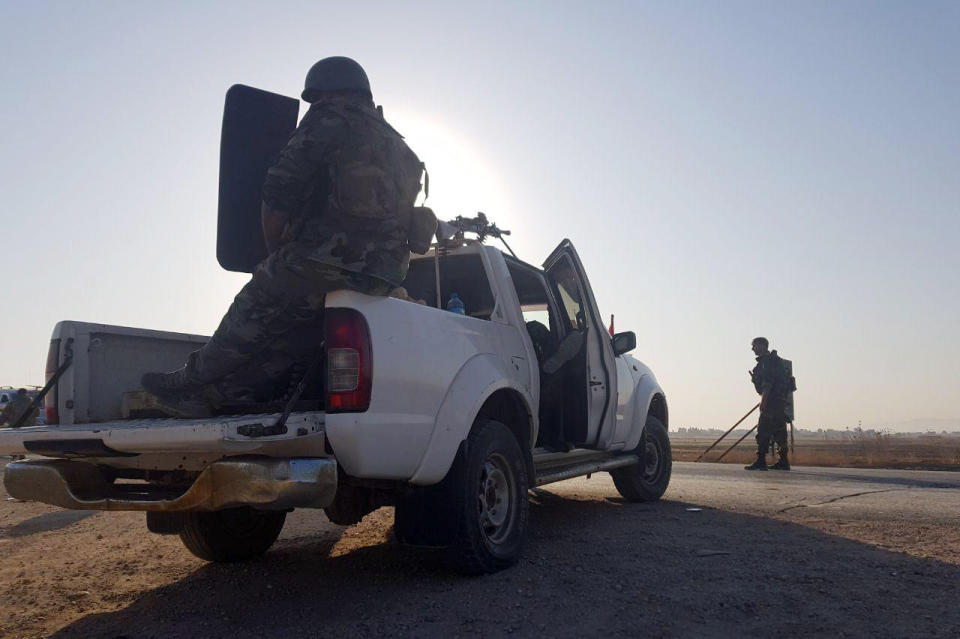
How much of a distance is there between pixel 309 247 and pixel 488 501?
1763 mm

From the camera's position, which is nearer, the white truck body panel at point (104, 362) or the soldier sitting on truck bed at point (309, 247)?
the soldier sitting on truck bed at point (309, 247)

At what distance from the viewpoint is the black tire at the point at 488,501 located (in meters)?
3.86

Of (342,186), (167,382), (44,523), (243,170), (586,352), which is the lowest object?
(44,523)

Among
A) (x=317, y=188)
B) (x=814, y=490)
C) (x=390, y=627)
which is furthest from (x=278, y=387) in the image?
(x=814, y=490)

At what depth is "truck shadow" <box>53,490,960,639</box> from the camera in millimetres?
3238

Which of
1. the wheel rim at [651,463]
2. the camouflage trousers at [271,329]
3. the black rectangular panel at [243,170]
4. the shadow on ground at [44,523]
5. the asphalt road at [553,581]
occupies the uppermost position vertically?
the black rectangular panel at [243,170]

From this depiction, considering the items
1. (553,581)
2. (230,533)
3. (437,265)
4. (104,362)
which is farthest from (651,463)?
(104,362)

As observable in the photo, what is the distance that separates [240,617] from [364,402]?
1.22 metres

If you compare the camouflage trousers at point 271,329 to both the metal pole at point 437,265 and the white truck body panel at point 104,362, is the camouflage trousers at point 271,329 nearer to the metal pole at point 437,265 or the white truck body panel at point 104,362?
the white truck body panel at point 104,362

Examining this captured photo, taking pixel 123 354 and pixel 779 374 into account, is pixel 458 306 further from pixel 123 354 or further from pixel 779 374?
pixel 779 374

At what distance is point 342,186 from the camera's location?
156 inches

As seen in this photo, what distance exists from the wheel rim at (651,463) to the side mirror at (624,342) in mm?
1251

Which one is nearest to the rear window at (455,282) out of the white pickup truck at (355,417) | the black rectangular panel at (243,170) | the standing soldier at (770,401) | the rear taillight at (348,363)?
the white pickup truck at (355,417)

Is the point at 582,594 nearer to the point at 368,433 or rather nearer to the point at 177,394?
the point at 368,433
